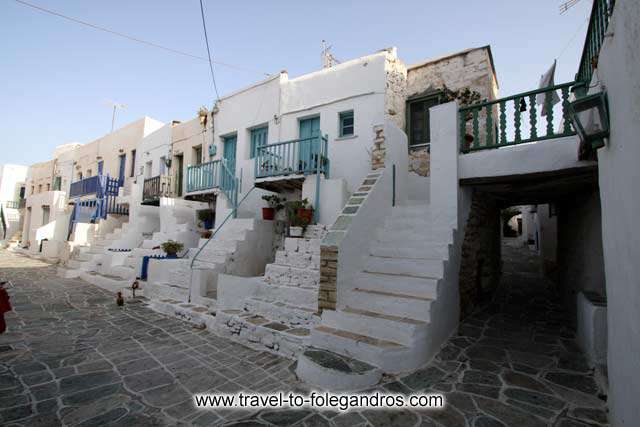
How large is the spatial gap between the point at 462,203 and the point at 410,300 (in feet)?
7.85

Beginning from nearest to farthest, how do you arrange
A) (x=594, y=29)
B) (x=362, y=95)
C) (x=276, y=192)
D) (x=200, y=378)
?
(x=594, y=29) < (x=200, y=378) < (x=362, y=95) < (x=276, y=192)

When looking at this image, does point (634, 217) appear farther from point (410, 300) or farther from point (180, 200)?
point (180, 200)

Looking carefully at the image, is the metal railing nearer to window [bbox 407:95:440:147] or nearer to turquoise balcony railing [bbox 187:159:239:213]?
turquoise balcony railing [bbox 187:159:239:213]

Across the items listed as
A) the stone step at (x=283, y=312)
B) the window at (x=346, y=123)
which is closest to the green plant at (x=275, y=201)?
the window at (x=346, y=123)

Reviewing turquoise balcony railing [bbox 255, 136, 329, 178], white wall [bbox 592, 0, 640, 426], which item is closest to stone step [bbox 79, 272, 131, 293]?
turquoise balcony railing [bbox 255, 136, 329, 178]

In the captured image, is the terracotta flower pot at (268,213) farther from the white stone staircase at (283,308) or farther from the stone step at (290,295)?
the stone step at (290,295)

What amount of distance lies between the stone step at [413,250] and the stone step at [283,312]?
5.54ft

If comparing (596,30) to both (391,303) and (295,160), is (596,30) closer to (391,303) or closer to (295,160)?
(391,303)

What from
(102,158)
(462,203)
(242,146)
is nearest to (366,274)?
(462,203)

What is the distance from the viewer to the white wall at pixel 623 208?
6.64ft

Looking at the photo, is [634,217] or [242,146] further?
[242,146]

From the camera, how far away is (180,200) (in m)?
Answer: 12.5

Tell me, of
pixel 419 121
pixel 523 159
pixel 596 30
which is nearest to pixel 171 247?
pixel 419 121

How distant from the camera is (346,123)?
31.8ft
